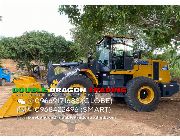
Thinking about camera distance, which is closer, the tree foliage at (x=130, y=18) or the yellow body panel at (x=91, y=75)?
the tree foliage at (x=130, y=18)

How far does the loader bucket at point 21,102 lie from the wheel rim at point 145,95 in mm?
3125

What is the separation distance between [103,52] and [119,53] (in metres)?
0.75

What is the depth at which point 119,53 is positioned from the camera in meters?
11.4

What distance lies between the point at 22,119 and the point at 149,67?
470cm

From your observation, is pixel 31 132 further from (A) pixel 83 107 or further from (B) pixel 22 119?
(A) pixel 83 107

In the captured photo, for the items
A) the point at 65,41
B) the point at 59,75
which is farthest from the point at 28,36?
the point at 59,75

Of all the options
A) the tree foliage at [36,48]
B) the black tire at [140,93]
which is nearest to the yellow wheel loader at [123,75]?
the black tire at [140,93]

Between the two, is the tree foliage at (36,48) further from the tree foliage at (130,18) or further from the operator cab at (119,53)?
the operator cab at (119,53)

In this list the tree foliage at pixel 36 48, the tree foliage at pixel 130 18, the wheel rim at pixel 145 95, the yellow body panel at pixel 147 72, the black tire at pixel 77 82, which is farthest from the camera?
the tree foliage at pixel 36 48

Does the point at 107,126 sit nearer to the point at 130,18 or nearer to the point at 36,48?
the point at 130,18

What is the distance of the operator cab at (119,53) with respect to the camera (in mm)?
11356

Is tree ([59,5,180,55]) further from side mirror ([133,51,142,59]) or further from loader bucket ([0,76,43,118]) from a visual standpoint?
loader bucket ([0,76,43,118])

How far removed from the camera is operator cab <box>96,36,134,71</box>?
37.3 ft

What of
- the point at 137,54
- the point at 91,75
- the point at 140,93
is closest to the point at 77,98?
the point at 91,75
